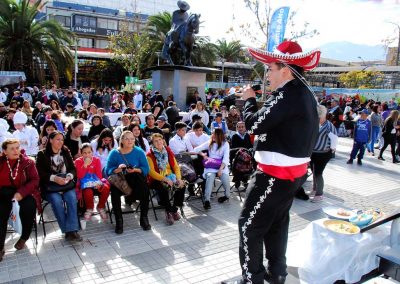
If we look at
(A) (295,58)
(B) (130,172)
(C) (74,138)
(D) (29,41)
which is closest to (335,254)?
(A) (295,58)

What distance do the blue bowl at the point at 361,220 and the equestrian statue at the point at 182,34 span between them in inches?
511

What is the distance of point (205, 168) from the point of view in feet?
21.8

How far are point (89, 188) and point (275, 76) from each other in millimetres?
3333

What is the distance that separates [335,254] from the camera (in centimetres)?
364

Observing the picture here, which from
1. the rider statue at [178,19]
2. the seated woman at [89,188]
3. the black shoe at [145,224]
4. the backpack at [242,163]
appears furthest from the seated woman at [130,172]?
the rider statue at [178,19]

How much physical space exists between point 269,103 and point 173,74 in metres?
14.3

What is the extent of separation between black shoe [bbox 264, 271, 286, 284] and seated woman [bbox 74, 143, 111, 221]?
271 cm

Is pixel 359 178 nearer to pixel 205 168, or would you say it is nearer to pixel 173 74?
pixel 205 168

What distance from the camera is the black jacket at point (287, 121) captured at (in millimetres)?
2928

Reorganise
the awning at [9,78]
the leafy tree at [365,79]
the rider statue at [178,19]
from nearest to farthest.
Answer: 1. the rider statue at [178,19]
2. the awning at [9,78]
3. the leafy tree at [365,79]

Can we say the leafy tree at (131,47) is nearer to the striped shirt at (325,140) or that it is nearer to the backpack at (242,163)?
the backpack at (242,163)

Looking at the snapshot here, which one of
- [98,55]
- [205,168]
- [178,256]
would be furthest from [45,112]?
[98,55]

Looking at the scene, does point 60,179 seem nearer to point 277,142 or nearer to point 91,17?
point 277,142

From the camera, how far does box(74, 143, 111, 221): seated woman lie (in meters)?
5.27
